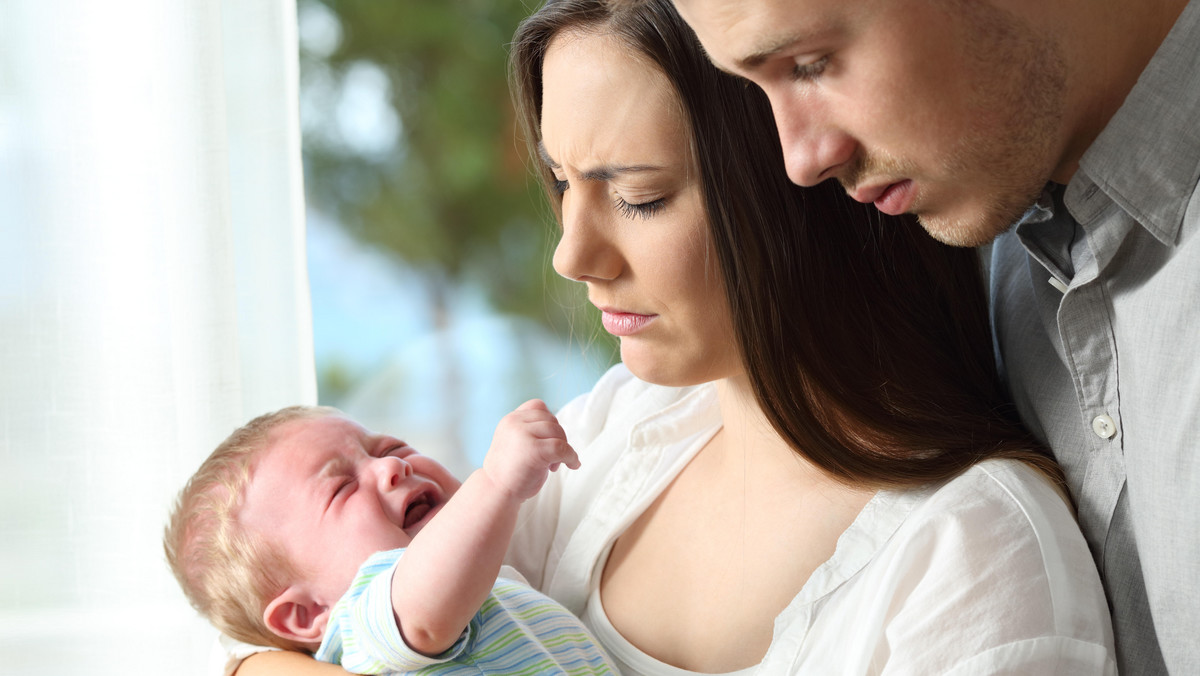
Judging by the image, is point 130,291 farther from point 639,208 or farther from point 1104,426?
point 1104,426

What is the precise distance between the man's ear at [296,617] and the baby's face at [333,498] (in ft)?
0.10

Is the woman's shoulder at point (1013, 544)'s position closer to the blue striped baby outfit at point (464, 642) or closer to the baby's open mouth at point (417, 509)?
A: the blue striped baby outfit at point (464, 642)

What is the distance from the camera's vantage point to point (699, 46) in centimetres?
135

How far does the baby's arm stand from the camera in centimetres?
127

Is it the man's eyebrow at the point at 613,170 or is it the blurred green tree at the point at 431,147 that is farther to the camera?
the blurred green tree at the point at 431,147

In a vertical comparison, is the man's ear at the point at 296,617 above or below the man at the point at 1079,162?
below

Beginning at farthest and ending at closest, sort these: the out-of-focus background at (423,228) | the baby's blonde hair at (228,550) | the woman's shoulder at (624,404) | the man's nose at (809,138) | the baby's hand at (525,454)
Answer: the out-of-focus background at (423,228) → the woman's shoulder at (624,404) → the baby's blonde hair at (228,550) → the baby's hand at (525,454) → the man's nose at (809,138)

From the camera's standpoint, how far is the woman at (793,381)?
1.22 m

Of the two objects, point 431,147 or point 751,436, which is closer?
point 751,436

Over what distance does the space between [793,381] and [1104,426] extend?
0.41 meters

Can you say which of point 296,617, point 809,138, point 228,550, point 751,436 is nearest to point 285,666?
point 296,617

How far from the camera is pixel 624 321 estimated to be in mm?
1479

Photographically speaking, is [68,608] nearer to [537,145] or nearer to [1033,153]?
[537,145]

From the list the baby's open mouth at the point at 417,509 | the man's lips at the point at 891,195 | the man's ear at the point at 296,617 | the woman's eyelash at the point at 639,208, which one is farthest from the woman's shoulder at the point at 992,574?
the man's ear at the point at 296,617
